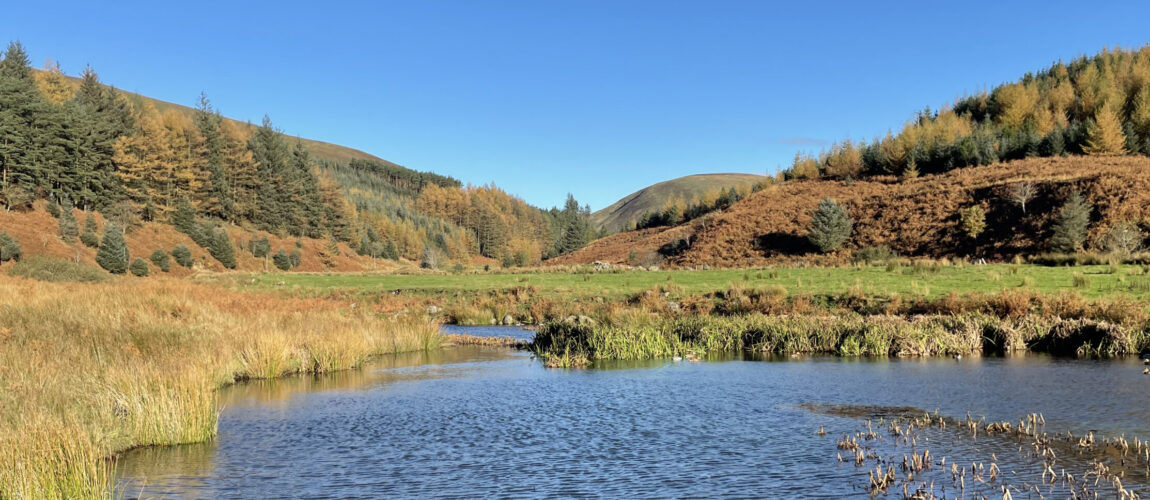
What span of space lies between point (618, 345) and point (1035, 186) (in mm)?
61855

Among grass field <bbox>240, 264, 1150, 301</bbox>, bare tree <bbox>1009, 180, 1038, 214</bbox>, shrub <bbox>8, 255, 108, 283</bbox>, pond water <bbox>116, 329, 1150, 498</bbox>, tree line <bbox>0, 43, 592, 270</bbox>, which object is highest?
tree line <bbox>0, 43, 592, 270</bbox>

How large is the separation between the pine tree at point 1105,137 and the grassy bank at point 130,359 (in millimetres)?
88448

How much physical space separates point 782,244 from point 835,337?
→ 57.3m

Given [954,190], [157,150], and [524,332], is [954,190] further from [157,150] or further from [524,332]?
[157,150]

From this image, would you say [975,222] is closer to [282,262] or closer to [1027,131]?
[1027,131]

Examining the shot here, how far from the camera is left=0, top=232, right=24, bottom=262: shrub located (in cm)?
5955

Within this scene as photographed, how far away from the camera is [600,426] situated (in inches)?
522

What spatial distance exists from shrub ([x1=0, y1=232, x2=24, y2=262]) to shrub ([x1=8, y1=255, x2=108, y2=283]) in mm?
19686

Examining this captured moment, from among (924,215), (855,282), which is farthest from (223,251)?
(924,215)

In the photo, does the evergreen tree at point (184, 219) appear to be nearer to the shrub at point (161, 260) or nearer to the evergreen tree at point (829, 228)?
the shrub at point (161, 260)

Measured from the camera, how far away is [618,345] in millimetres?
23922

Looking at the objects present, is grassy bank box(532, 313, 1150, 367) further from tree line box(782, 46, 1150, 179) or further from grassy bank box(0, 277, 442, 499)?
tree line box(782, 46, 1150, 179)

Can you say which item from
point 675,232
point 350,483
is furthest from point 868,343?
point 675,232

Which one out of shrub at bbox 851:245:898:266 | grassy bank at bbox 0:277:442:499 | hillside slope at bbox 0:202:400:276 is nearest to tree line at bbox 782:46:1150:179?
shrub at bbox 851:245:898:266
